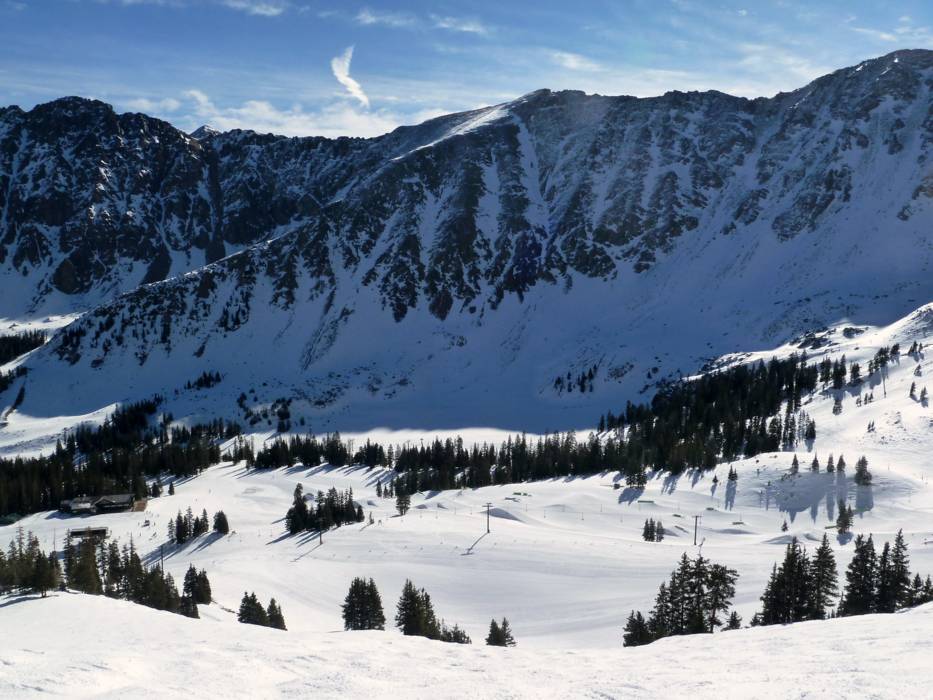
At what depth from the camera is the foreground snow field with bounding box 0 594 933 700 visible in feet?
90.4

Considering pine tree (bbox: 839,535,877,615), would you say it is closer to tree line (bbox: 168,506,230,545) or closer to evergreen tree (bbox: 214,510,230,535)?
evergreen tree (bbox: 214,510,230,535)

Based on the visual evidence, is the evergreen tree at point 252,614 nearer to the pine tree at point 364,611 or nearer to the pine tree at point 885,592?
the pine tree at point 364,611

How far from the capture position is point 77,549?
9012 centimetres

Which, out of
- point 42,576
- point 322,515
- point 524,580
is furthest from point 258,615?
point 322,515

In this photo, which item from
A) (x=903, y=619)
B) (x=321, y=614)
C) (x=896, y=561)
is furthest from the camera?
(x=321, y=614)

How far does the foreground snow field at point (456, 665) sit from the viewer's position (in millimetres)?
27547

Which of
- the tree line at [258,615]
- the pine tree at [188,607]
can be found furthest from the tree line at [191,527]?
the tree line at [258,615]

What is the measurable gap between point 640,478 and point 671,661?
83.5 m

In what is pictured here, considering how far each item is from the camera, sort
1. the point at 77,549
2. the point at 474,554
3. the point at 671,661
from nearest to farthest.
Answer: the point at 671,661 → the point at 474,554 → the point at 77,549

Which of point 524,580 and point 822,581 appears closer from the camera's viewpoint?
point 822,581

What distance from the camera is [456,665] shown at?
34.0 m

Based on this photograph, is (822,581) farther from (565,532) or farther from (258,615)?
(258,615)

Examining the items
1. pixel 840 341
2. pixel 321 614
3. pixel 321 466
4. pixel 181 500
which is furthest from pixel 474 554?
pixel 840 341

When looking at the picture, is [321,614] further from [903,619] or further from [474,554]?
[903,619]
